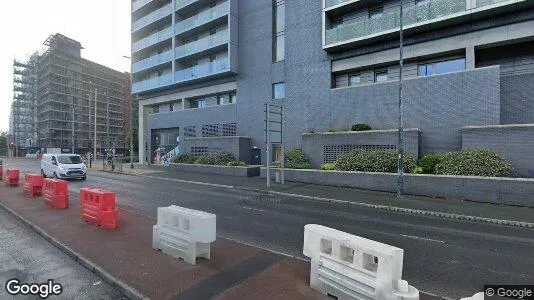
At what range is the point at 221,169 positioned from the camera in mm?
25656

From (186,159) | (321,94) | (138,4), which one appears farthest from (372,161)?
(138,4)

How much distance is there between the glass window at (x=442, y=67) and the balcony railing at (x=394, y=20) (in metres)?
3.18

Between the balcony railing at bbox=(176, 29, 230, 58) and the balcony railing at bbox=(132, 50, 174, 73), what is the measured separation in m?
1.84

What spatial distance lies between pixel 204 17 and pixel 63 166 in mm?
20560

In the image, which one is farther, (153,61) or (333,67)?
(153,61)

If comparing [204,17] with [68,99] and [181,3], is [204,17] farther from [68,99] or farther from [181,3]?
[68,99]

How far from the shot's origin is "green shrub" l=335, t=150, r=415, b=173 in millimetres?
17223

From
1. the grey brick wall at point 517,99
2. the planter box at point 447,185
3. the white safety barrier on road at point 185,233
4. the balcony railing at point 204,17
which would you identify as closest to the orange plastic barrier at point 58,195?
the white safety barrier on road at point 185,233

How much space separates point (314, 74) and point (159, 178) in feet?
49.8

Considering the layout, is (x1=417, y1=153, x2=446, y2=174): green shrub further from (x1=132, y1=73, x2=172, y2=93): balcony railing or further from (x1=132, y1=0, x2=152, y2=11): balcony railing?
(x1=132, y1=0, x2=152, y2=11): balcony railing

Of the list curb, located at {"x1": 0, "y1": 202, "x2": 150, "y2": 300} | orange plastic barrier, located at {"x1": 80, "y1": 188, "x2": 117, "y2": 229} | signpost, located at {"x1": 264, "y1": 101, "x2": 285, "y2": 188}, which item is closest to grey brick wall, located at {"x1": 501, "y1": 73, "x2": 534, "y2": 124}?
signpost, located at {"x1": 264, "y1": 101, "x2": 285, "y2": 188}

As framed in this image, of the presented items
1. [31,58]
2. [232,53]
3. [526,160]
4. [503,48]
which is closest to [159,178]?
[232,53]

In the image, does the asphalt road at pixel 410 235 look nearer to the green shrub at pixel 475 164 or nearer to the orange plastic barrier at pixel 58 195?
the orange plastic barrier at pixel 58 195

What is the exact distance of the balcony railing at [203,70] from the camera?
1182 inches
